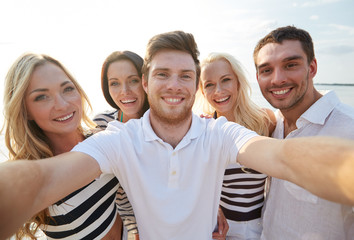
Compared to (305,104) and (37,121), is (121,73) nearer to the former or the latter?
(37,121)

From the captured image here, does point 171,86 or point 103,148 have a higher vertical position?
point 171,86

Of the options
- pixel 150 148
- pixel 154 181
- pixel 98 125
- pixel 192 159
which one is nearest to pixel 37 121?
pixel 98 125

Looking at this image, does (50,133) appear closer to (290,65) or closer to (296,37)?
(290,65)

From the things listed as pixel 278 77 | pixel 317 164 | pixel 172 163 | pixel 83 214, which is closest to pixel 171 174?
pixel 172 163

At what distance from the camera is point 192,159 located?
69.0 inches

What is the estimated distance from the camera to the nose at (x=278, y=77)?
2.30 metres

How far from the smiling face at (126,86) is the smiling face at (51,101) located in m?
0.94

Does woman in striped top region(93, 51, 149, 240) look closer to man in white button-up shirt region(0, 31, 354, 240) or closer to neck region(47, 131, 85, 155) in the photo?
man in white button-up shirt region(0, 31, 354, 240)

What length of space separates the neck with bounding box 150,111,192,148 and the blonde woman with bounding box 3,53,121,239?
0.72 metres

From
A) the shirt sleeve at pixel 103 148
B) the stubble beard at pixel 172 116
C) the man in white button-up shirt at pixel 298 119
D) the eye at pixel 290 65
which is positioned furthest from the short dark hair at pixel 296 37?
the shirt sleeve at pixel 103 148

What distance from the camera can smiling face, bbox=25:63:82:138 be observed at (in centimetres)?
182

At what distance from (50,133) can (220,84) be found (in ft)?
8.12

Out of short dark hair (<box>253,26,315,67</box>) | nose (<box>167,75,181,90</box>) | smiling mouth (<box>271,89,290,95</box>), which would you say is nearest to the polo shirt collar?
nose (<box>167,75,181,90</box>)

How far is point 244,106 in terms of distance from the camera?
120 inches
